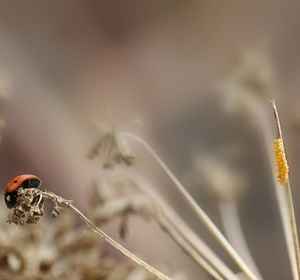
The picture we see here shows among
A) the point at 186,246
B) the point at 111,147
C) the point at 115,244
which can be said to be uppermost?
the point at 111,147

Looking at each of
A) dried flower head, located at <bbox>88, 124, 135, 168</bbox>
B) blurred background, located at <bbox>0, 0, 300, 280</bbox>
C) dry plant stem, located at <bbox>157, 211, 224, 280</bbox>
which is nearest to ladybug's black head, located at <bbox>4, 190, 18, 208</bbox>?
dried flower head, located at <bbox>88, 124, 135, 168</bbox>

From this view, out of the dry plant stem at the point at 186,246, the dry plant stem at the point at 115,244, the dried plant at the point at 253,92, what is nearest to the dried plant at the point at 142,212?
the dry plant stem at the point at 186,246

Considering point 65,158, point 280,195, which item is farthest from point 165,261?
point 65,158

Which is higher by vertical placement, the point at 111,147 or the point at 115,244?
the point at 111,147

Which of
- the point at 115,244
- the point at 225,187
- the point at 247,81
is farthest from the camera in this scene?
the point at 225,187

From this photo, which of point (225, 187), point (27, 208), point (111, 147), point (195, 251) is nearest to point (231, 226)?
point (225, 187)

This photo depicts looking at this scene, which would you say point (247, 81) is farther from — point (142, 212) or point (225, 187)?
point (142, 212)

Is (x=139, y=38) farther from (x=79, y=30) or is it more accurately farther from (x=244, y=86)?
(x=244, y=86)

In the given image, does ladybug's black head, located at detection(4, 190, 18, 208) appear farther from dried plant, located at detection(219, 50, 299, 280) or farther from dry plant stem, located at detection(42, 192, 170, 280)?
dried plant, located at detection(219, 50, 299, 280)

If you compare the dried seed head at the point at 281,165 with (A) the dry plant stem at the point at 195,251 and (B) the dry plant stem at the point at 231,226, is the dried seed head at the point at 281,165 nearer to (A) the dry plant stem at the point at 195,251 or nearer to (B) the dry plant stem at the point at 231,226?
(A) the dry plant stem at the point at 195,251
